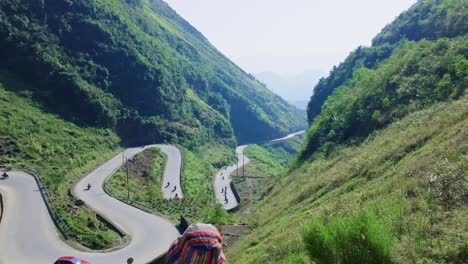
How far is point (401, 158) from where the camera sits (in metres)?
21.0

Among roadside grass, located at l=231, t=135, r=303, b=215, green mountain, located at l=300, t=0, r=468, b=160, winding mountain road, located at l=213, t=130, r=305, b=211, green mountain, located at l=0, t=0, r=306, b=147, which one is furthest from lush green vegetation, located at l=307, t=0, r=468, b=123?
green mountain, located at l=0, t=0, r=306, b=147

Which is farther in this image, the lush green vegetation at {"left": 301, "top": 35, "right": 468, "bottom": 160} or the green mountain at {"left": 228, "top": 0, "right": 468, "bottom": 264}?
the lush green vegetation at {"left": 301, "top": 35, "right": 468, "bottom": 160}

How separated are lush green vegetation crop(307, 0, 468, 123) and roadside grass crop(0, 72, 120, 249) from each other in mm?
49878

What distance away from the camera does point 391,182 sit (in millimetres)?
15562

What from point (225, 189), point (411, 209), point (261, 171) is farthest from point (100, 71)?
point (411, 209)

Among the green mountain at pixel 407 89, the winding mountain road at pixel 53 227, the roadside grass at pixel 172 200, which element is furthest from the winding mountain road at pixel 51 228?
the green mountain at pixel 407 89

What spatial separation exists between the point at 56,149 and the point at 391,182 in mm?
53935

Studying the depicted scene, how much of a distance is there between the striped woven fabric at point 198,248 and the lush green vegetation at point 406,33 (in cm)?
5752

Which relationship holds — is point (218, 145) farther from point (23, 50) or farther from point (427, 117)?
point (427, 117)

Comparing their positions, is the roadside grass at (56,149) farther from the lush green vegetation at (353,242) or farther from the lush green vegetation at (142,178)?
the lush green vegetation at (353,242)

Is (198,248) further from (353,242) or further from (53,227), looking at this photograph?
(53,227)

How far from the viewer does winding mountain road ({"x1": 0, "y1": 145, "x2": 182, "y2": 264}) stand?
25641mm

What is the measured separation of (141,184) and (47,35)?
1937 inches

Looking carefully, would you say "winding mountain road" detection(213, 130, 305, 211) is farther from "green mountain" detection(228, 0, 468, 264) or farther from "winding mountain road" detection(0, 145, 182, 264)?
"winding mountain road" detection(0, 145, 182, 264)
